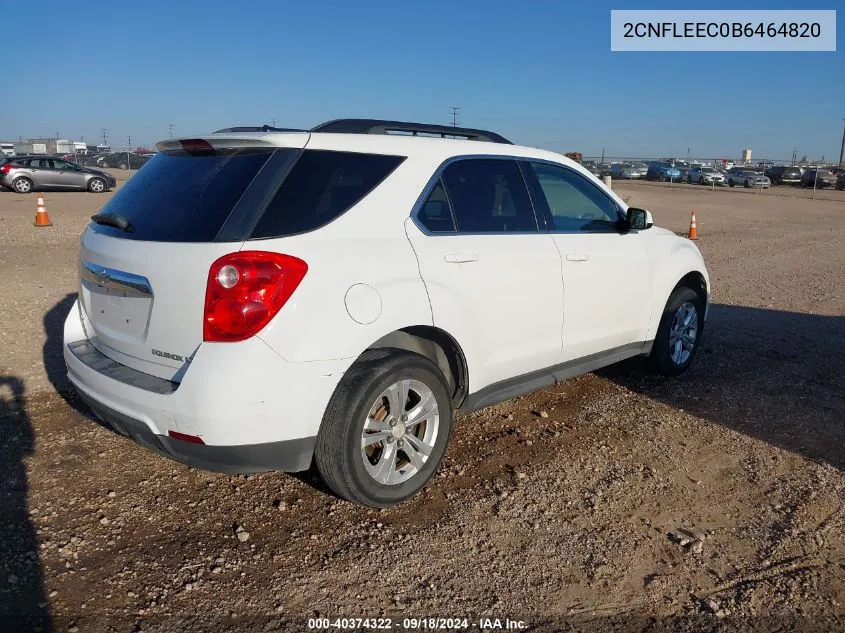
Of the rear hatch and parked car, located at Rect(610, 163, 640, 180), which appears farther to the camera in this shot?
parked car, located at Rect(610, 163, 640, 180)

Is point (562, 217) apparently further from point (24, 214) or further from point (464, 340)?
point (24, 214)

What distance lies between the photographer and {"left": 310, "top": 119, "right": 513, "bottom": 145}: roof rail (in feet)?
11.9

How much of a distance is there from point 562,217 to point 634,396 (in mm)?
1602

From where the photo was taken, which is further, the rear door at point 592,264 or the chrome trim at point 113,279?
the rear door at point 592,264

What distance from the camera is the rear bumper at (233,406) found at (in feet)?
9.53

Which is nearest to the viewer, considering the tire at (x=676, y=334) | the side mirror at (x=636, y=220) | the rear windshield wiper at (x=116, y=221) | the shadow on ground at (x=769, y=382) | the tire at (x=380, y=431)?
the tire at (x=380, y=431)

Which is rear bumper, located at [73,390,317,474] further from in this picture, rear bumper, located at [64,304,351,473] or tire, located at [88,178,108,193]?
tire, located at [88,178,108,193]

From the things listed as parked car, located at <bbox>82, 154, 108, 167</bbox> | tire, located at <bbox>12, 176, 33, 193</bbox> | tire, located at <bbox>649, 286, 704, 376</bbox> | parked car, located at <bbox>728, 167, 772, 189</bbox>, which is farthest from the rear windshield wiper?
parked car, located at <bbox>728, 167, 772, 189</bbox>

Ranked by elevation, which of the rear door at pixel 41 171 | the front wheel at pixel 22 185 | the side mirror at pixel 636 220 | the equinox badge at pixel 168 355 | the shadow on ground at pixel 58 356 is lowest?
the shadow on ground at pixel 58 356

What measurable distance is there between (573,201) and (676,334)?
1.59 metres

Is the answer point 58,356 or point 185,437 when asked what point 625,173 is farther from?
point 185,437

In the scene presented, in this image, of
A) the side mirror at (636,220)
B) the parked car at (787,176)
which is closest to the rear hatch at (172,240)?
the side mirror at (636,220)

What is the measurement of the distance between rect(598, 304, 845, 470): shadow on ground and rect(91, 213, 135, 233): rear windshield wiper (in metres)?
3.82

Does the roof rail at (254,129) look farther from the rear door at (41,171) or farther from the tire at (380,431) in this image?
the rear door at (41,171)
